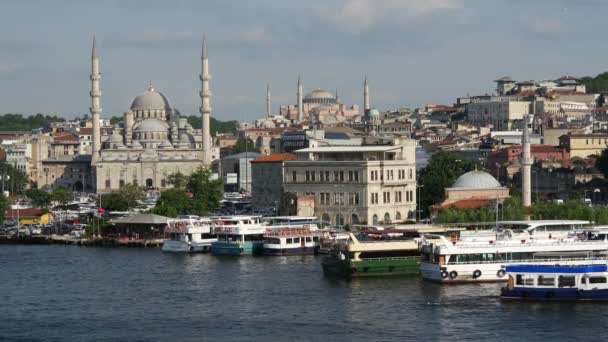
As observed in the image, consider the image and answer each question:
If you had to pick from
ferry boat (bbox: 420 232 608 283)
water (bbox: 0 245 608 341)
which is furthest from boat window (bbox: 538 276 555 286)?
ferry boat (bbox: 420 232 608 283)

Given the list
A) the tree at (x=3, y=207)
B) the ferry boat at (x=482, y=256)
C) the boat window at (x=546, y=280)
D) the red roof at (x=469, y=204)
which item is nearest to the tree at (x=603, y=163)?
the red roof at (x=469, y=204)

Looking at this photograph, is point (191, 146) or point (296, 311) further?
point (191, 146)

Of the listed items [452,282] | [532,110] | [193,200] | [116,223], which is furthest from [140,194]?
[532,110]

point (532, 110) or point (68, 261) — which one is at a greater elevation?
point (532, 110)

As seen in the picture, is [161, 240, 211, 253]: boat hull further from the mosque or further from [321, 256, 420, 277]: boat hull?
the mosque

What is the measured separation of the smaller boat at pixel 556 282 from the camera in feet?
102

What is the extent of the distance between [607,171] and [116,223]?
2227 centimetres

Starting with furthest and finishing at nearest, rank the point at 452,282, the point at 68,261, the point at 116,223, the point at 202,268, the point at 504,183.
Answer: the point at 504,183, the point at 116,223, the point at 68,261, the point at 202,268, the point at 452,282

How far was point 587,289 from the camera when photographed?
31.0 meters

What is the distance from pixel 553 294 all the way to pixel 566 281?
0.38 m

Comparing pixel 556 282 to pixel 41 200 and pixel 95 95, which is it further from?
pixel 95 95

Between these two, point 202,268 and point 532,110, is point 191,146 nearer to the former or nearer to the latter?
point 532,110

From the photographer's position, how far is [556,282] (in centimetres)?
3123

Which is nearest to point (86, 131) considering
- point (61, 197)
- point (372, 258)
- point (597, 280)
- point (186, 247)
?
point (61, 197)
